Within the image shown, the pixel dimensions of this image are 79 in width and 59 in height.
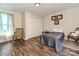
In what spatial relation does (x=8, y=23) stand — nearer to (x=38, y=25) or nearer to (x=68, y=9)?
(x=38, y=25)

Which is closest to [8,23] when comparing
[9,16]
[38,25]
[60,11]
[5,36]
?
[9,16]

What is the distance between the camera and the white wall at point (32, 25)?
626 centimetres

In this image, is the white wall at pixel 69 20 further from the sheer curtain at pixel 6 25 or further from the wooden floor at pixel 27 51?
the sheer curtain at pixel 6 25

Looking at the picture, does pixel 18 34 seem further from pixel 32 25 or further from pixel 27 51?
pixel 27 51

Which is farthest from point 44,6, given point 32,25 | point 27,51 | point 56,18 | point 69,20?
point 27,51

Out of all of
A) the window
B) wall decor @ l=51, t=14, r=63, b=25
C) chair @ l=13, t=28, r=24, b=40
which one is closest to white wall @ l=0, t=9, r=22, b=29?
the window

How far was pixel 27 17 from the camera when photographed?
246 inches

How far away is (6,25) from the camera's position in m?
5.75

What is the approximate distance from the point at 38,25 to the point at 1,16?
2.44 metres

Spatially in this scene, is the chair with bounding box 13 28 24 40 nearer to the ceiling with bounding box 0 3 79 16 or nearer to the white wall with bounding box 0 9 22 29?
the white wall with bounding box 0 9 22 29

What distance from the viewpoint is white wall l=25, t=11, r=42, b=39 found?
626cm

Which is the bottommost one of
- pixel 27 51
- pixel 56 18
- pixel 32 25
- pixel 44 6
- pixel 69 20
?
pixel 27 51

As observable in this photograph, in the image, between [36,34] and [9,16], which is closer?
[9,16]

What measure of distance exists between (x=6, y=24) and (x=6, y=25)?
6cm
